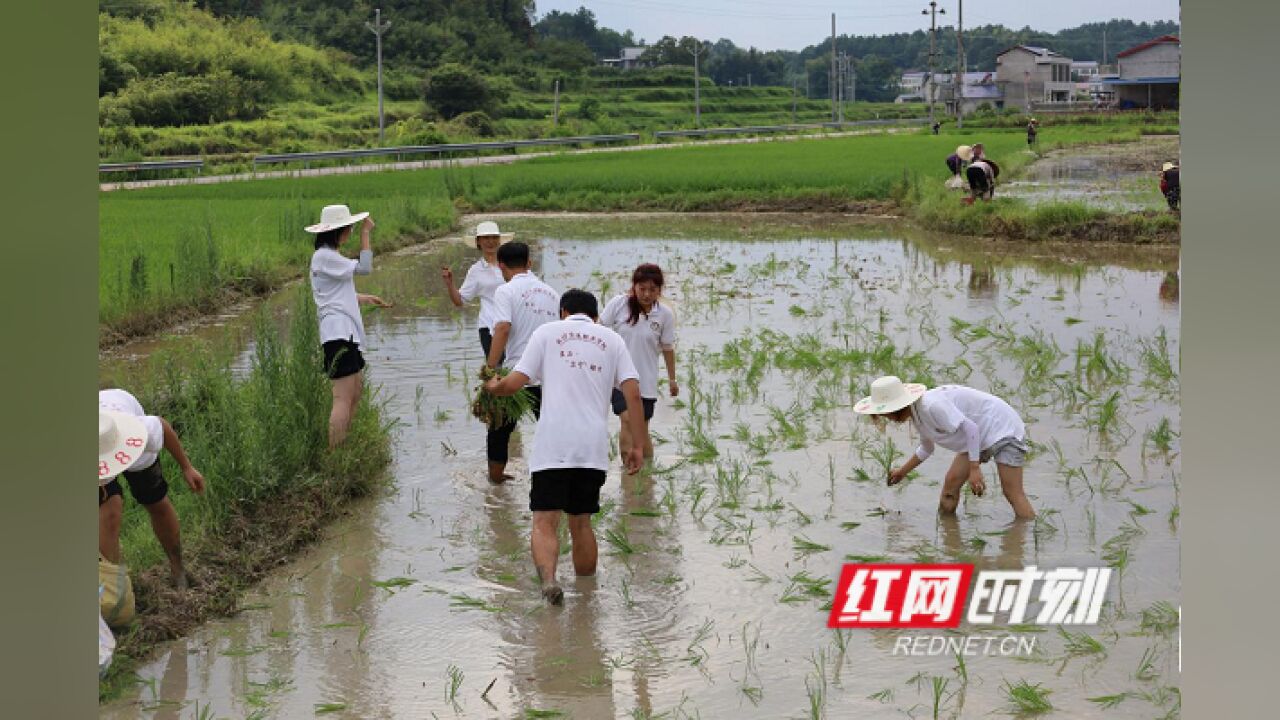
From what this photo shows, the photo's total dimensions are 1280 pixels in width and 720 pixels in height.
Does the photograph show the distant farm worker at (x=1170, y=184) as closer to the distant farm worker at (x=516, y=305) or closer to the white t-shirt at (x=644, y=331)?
the white t-shirt at (x=644, y=331)

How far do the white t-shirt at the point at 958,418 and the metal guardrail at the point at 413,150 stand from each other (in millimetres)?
24996

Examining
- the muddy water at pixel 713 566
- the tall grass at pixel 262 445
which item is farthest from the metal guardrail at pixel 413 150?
the tall grass at pixel 262 445

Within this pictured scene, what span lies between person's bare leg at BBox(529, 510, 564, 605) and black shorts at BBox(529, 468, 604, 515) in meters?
0.06

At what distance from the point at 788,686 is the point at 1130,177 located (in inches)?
872

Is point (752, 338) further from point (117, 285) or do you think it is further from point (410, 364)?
point (117, 285)

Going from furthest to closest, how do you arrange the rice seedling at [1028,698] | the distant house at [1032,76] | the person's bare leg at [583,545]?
the distant house at [1032,76] → the person's bare leg at [583,545] → the rice seedling at [1028,698]

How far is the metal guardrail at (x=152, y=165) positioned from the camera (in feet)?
92.8

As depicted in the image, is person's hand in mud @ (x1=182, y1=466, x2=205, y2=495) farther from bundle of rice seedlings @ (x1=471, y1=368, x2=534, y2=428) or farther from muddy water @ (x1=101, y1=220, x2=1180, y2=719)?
bundle of rice seedlings @ (x1=471, y1=368, x2=534, y2=428)

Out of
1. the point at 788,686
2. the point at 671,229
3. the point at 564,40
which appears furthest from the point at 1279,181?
the point at 564,40

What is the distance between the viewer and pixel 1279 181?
3715mm

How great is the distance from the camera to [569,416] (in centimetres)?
612

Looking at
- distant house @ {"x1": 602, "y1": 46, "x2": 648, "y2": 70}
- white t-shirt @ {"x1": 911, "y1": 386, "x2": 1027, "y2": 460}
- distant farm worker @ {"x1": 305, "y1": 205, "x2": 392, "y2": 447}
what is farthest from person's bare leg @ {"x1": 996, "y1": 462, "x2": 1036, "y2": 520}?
distant house @ {"x1": 602, "y1": 46, "x2": 648, "y2": 70}

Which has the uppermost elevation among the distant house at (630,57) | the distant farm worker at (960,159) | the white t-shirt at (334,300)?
the distant house at (630,57)

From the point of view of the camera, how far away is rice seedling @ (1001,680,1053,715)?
201 inches
